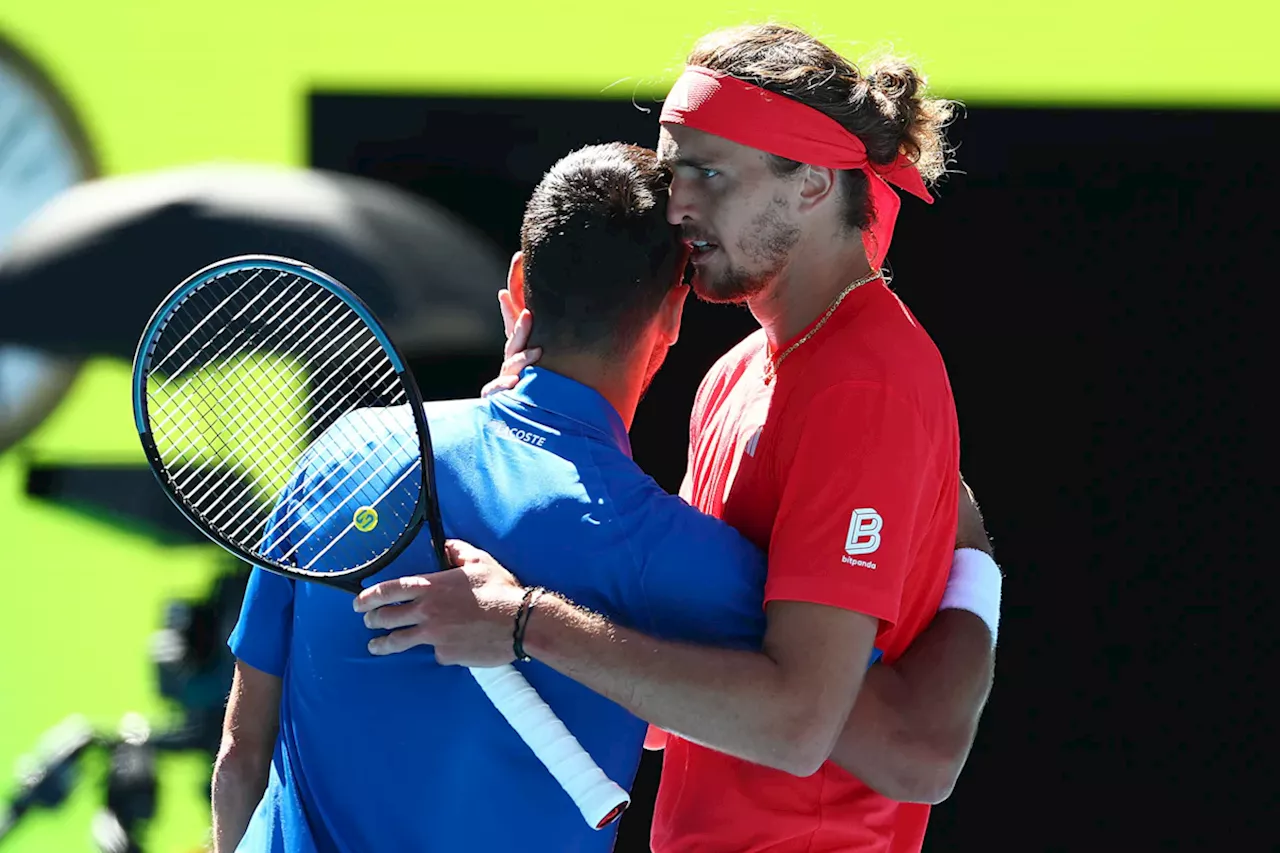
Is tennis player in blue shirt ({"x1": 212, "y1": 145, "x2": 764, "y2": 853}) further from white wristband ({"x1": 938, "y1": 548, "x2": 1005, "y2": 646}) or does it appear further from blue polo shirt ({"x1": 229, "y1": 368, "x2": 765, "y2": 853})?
white wristband ({"x1": 938, "y1": 548, "x2": 1005, "y2": 646})

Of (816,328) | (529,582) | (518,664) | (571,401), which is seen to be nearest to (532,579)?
(529,582)

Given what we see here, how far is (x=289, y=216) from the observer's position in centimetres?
350

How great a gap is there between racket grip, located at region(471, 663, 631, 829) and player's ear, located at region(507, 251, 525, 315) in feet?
1.77

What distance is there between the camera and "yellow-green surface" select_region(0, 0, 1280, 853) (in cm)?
388

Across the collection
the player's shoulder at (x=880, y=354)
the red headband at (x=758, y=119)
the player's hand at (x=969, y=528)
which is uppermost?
the red headband at (x=758, y=119)

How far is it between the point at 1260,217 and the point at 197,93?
2864 mm

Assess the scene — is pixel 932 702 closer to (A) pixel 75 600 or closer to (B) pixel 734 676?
(B) pixel 734 676

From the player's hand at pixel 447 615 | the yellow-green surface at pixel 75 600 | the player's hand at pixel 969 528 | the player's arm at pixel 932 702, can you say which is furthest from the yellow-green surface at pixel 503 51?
the player's hand at pixel 447 615

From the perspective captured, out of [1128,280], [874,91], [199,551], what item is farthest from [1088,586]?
[199,551]

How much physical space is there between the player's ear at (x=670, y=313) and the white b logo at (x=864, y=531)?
0.36 m

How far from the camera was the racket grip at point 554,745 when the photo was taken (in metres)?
1.84

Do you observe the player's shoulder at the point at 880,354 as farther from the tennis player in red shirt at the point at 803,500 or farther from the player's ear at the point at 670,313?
the player's ear at the point at 670,313

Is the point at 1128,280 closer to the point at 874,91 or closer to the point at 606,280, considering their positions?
the point at 874,91

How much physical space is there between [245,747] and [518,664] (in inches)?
17.0
